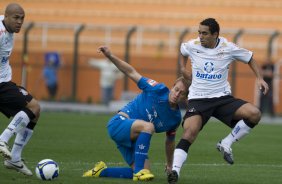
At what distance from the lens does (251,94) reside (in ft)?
97.3

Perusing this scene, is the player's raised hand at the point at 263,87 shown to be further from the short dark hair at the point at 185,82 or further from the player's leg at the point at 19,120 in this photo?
the player's leg at the point at 19,120

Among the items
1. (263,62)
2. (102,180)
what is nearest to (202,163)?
(102,180)

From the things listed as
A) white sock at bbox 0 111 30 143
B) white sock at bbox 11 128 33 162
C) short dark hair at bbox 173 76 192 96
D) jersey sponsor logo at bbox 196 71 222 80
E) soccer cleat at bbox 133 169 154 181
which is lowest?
soccer cleat at bbox 133 169 154 181

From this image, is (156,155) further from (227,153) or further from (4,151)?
(4,151)

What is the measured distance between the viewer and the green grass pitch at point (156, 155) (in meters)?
11.3

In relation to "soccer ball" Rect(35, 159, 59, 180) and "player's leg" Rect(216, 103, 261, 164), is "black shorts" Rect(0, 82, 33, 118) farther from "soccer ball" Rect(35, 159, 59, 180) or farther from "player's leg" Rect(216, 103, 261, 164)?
"player's leg" Rect(216, 103, 261, 164)

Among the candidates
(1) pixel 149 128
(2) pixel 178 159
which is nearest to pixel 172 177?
(2) pixel 178 159

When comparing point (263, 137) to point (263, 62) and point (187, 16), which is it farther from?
point (187, 16)

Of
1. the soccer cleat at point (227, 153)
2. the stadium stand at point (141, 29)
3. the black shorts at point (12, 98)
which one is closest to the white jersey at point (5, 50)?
the black shorts at point (12, 98)

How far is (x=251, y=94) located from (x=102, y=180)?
19394 millimetres

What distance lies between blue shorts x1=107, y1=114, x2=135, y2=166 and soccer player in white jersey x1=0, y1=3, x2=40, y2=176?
1.07 meters

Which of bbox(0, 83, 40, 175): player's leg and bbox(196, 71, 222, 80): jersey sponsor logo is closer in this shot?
bbox(0, 83, 40, 175): player's leg

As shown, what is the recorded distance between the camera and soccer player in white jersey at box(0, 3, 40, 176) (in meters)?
11.2

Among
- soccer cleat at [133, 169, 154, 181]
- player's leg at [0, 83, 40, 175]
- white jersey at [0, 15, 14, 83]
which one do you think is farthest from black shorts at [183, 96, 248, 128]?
white jersey at [0, 15, 14, 83]
